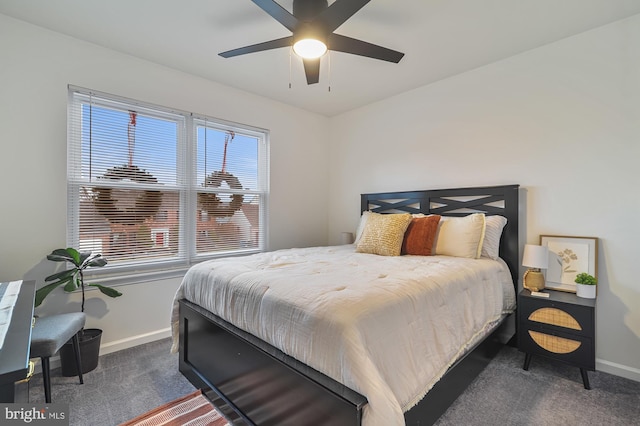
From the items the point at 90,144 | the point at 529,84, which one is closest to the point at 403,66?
the point at 529,84

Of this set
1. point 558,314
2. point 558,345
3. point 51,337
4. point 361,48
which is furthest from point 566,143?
point 51,337

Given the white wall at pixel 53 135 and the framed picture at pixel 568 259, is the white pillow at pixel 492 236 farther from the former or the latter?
the white wall at pixel 53 135

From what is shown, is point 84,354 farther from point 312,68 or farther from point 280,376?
point 312,68

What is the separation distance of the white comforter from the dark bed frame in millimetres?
60

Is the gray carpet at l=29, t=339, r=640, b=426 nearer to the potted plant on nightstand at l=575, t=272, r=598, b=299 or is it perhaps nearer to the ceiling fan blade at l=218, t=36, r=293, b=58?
the potted plant on nightstand at l=575, t=272, r=598, b=299

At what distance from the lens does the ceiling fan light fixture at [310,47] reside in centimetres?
185

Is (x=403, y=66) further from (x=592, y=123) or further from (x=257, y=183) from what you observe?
(x=257, y=183)

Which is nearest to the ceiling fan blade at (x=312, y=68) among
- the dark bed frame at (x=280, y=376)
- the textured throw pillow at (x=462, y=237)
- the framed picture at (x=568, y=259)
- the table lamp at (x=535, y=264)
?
the textured throw pillow at (x=462, y=237)

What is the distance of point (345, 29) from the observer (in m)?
2.33

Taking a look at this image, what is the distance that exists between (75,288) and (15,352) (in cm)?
170

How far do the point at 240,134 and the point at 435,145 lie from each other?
2317 mm

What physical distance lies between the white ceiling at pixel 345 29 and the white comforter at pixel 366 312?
6.07 ft

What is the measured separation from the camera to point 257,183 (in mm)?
3727

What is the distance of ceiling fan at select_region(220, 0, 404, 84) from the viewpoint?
5.28 feet
